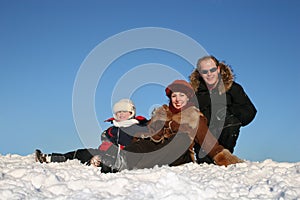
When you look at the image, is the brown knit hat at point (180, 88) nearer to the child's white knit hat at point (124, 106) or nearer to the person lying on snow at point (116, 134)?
the person lying on snow at point (116, 134)

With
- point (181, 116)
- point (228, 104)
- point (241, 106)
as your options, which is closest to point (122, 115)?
point (181, 116)

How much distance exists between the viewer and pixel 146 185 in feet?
12.0

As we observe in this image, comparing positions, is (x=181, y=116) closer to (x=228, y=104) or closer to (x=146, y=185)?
(x=228, y=104)

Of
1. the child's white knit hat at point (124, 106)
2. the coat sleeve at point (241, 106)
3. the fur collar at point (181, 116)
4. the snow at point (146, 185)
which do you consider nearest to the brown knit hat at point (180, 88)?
the fur collar at point (181, 116)

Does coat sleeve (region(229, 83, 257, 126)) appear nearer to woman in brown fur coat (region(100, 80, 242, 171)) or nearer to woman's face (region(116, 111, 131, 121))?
woman in brown fur coat (region(100, 80, 242, 171))

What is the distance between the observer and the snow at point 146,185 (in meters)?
3.47

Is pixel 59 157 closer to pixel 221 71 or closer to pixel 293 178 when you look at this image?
pixel 221 71

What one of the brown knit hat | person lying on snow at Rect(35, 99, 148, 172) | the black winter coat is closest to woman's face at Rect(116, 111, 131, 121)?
person lying on snow at Rect(35, 99, 148, 172)

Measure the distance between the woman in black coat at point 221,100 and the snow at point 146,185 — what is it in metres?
1.82

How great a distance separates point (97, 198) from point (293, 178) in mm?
2053

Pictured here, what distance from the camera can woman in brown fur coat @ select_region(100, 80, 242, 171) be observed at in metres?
5.29

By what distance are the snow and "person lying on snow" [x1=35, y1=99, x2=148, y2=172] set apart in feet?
6.30

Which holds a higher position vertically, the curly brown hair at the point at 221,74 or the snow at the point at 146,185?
the curly brown hair at the point at 221,74

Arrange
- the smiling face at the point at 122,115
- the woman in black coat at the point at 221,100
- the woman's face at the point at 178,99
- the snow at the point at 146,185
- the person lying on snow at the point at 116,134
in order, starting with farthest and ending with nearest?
the smiling face at the point at 122,115 < the person lying on snow at the point at 116,134 < the woman in black coat at the point at 221,100 < the woman's face at the point at 178,99 < the snow at the point at 146,185
